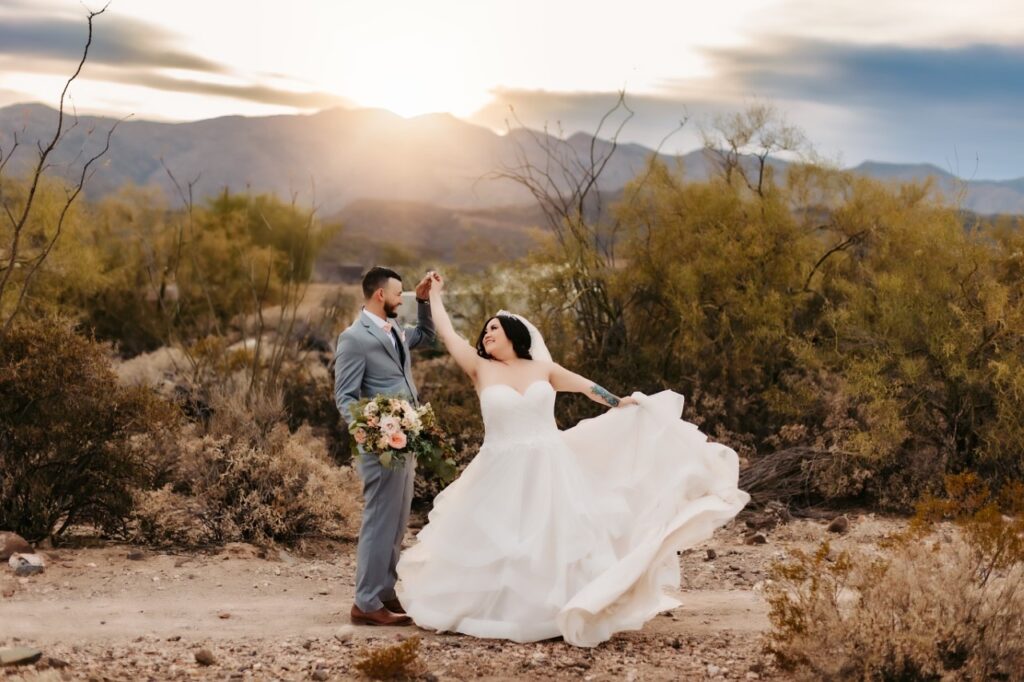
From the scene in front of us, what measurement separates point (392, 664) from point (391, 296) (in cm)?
230

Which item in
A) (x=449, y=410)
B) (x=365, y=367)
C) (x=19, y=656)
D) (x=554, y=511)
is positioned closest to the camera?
(x=19, y=656)

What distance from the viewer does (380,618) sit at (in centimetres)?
697

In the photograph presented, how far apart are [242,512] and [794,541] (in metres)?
4.71

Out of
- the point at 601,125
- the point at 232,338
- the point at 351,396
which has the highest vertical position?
the point at 601,125

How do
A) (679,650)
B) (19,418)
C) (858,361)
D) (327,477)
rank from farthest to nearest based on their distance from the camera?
(858,361)
(327,477)
(19,418)
(679,650)

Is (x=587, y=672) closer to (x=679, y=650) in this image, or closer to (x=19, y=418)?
(x=679, y=650)

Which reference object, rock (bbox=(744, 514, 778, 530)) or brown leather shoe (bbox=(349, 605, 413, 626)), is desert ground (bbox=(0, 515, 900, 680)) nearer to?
brown leather shoe (bbox=(349, 605, 413, 626))

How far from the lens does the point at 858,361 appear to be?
11.7 meters

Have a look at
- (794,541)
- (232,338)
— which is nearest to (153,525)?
(794,541)

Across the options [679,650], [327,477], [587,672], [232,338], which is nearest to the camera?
[587,672]

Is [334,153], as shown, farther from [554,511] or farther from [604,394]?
[554,511]

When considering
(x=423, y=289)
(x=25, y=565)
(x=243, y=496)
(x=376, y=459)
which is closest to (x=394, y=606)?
(x=376, y=459)

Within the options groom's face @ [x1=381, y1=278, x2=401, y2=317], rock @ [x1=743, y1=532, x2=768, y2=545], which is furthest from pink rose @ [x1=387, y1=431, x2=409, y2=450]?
rock @ [x1=743, y1=532, x2=768, y2=545]

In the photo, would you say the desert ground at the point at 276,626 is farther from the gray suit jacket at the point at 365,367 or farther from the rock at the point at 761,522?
the gray suit jacket at the point at 365,367
